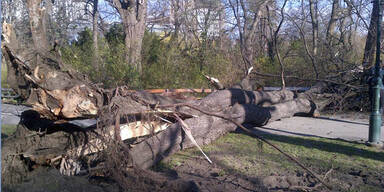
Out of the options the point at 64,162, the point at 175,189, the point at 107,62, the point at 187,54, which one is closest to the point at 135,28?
the point at 107,62

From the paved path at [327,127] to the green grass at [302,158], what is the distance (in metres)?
0.69

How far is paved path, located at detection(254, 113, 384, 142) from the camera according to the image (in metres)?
8.97

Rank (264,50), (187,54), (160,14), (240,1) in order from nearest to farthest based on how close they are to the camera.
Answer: (187,54) < (264,50) < (240,1) < (160,14)

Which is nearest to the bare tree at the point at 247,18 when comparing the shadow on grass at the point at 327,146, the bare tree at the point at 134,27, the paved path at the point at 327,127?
the bare tree at the point at 134,27

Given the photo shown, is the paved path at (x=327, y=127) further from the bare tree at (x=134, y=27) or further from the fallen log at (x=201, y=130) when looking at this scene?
the bare tree at (x=134, y=27)

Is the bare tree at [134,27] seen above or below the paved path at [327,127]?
above

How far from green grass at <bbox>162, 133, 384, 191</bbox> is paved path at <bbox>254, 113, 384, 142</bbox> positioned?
686mm

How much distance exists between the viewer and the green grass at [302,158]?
5.85 metres

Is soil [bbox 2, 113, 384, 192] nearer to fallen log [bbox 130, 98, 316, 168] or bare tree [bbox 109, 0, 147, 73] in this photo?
fallen log [bbox 130, 98, 316, 168]

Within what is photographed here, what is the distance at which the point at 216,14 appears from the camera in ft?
80.9

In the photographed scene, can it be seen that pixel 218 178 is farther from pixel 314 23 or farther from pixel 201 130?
pixel 314 23

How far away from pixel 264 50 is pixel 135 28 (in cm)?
792

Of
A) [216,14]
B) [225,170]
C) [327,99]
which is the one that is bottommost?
[225,170]

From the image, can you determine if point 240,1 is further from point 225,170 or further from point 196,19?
point 225,170
